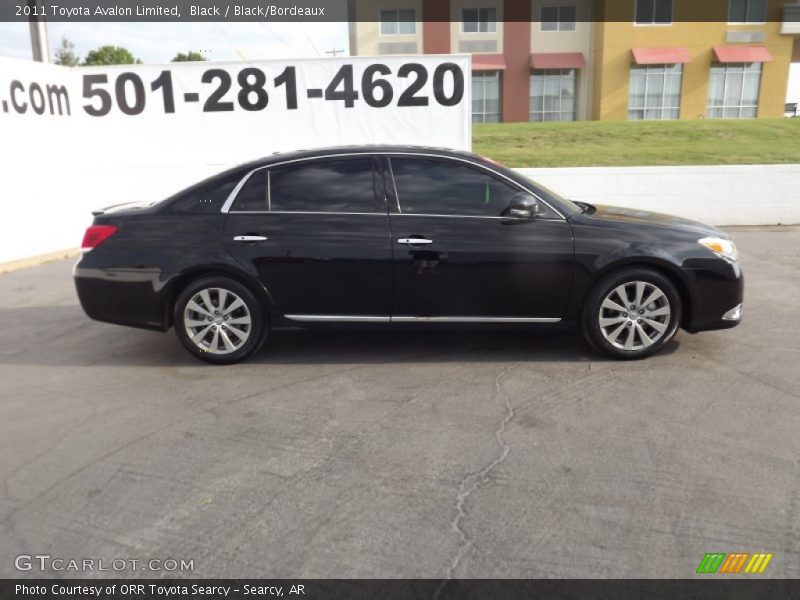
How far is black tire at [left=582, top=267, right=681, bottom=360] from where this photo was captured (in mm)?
4941

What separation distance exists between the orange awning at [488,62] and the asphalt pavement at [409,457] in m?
27.6

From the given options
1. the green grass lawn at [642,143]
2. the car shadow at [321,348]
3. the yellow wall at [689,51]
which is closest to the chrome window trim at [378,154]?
the car shadow at [321,348]

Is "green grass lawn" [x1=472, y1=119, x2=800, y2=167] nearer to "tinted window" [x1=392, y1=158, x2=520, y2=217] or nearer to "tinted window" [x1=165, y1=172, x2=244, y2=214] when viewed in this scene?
"tinted window" [x1=392, y1=158, x2=520, y2=217]

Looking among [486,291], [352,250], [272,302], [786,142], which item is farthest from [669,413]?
[786,142]

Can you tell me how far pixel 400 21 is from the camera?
31.5 m

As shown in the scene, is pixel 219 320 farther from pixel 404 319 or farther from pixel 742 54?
pixel 742 54

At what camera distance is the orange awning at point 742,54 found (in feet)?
99.2

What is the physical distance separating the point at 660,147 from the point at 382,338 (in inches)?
542

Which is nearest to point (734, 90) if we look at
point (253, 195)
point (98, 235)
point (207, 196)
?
point (253, 195)

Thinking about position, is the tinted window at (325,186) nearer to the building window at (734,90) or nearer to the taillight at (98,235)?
the taillight at (98,235)

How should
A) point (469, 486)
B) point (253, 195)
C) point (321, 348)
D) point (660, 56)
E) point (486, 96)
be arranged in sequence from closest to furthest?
point (469, 486) → point (253, 195) → point (321, 348) → point (660, 56) → point (486, 96)

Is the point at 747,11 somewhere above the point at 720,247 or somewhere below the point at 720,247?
above

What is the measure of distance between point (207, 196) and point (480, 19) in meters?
29.6
